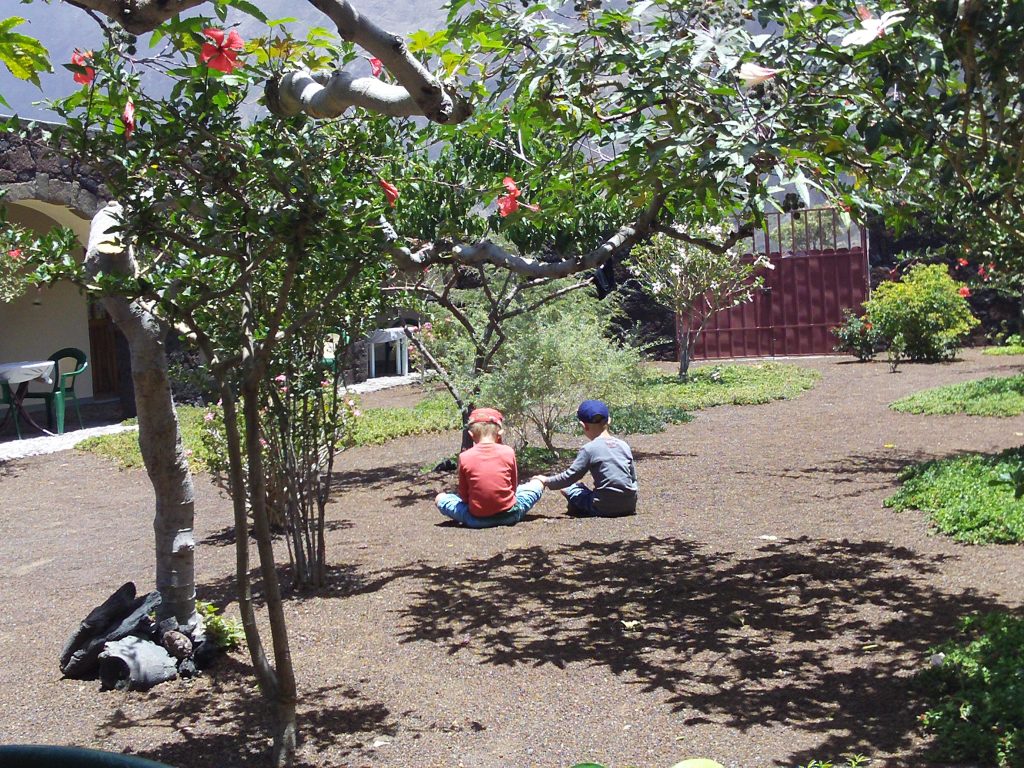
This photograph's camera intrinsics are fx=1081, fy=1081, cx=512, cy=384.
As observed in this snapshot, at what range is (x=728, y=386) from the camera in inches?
616

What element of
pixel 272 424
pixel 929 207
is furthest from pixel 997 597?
pixel 272 424

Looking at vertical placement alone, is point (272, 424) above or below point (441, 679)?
above

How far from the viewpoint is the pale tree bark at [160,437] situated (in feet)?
14.9

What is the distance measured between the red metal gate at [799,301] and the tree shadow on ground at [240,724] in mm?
16817

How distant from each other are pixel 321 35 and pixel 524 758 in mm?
2595

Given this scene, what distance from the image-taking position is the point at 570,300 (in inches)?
484

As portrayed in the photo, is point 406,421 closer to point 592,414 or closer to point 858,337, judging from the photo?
point 592,414

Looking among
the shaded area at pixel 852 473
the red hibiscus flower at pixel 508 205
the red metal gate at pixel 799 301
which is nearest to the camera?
the red hibiscus flower at pixel 508 205

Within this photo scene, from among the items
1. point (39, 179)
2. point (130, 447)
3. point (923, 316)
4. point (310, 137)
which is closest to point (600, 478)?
point (310, 137)

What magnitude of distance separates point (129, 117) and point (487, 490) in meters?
4.26

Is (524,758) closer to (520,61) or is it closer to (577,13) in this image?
(520,61)

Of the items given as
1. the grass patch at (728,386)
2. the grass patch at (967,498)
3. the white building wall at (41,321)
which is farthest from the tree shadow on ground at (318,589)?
the white building wall at (41,321)

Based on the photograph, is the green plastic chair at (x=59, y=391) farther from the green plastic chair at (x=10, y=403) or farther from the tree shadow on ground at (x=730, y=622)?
the tree shadow on ground at (x=730, y=622)

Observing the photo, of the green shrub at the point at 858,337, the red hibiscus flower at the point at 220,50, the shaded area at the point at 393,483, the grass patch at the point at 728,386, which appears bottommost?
the shaded area at the point at 393,483
